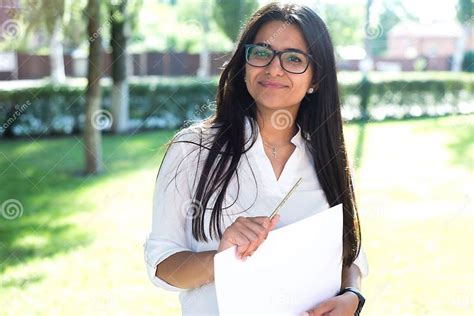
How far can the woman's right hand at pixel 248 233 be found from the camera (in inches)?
49.8

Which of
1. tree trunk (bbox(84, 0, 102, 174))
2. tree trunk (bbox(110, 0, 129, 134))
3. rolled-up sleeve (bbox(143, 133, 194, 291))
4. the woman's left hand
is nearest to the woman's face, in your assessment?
rolled-up sleeve (bbox(143, 133, 194, 291))

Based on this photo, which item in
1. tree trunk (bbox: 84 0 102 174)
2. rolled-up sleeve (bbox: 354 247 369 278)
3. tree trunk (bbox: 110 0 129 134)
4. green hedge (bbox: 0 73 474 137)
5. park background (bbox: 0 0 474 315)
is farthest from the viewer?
green hedge (bbox: 0 73 474 137)

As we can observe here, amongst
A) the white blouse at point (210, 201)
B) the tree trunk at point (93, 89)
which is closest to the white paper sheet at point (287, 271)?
the white blouse at point (210, 201)

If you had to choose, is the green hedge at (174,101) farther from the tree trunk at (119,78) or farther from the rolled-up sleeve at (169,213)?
the rolled-up sleeve at (169,213)

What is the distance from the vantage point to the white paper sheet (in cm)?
131

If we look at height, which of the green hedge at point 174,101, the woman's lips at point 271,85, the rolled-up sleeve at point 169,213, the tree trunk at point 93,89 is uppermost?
the woman's lips at point 271,85

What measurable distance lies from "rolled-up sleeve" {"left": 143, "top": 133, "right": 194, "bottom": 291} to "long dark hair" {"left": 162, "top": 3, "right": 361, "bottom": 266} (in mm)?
35

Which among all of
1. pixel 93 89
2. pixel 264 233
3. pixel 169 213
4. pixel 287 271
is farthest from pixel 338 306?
pixel 93 89

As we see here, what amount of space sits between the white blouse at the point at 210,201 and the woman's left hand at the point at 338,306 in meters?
0.22

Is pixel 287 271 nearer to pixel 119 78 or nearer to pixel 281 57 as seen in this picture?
pixel 281 57

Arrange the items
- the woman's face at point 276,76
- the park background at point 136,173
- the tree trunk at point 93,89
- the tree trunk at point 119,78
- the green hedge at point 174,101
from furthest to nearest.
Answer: the green hedge at point 174,101, the tree trunk at point 119,78, the tree trunk at point 93,89, the park background at point 136,173, the woman's face at point 276,76

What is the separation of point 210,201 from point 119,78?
392 inches

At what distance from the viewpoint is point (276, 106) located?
5.13 ft

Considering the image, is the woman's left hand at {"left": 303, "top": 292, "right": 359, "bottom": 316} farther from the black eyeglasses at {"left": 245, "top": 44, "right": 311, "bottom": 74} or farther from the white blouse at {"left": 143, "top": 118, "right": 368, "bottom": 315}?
the black eyeglasses at {"left": 245, "top": 44, "right": 311, "bottom": 74}
